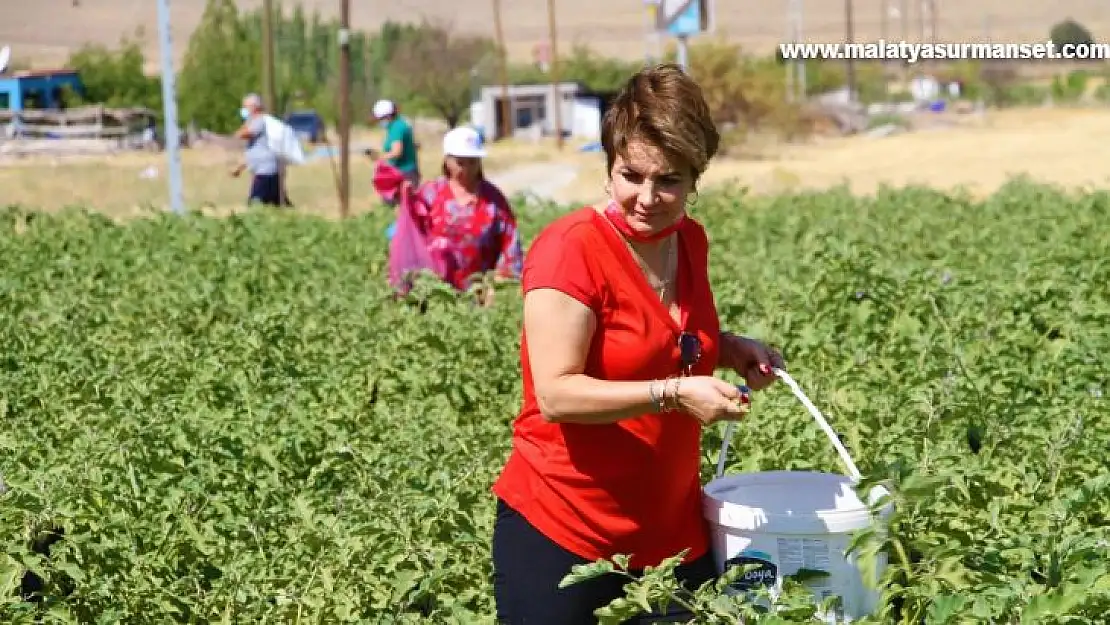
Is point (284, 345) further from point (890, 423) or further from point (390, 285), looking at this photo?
point (890, 423)

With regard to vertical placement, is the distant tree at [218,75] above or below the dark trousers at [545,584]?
above

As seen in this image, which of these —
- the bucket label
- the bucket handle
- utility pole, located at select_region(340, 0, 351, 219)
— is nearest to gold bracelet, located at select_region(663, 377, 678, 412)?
the bucket handle

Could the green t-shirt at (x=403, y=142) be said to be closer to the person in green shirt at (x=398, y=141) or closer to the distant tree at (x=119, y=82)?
the person in green shirt at (x=398, y=141)

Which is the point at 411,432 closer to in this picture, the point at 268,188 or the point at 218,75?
the point at 268,188

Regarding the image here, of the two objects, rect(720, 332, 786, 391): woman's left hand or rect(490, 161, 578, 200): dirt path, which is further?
rect(490, 161, 578, 200): dirt path

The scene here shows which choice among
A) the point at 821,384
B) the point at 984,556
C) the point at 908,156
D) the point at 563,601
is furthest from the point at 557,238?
the point at 908,156

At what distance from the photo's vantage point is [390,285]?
8797mm

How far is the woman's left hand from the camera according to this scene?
346 centimetres

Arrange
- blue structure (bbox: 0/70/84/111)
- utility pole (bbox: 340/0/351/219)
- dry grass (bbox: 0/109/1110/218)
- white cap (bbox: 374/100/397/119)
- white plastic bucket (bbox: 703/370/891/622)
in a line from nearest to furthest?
white plastic bucket (bbox: 703/370/891/622) → white cap (bbox: 374/100/397/119) → utility pole (bbox: 340/0/351/219) → dry grass (bbox: 0/109/1110/218) → blue structure (bbox: 0/70/84/111)

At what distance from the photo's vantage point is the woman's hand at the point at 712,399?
3.01 meters

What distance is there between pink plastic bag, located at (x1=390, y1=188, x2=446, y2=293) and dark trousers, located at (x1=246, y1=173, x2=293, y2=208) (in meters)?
9.43

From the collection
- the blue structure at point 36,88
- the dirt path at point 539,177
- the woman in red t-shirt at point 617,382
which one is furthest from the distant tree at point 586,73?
the woman in red t-shirt at point 617,382

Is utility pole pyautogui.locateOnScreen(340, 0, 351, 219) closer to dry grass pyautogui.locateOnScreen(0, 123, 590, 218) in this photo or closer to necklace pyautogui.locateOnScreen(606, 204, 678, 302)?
dry grass pyautogui.locateOnScreen(0, 123, 590, 218)

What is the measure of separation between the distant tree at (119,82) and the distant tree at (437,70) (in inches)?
648
